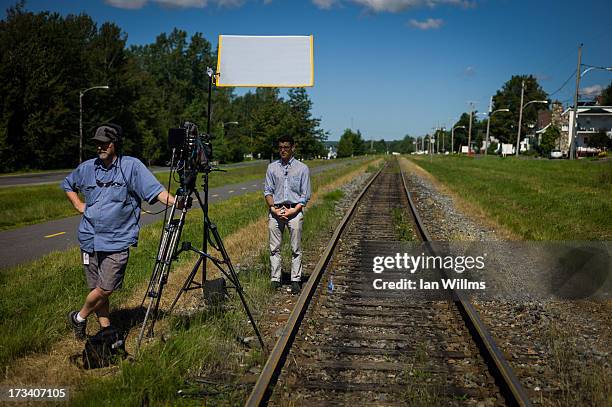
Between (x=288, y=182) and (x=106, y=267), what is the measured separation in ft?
8.97

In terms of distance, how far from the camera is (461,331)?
522 centimetres

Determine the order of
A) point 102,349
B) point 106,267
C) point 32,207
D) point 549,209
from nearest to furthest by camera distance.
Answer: point 106,267 → point 102,349 → point 549,209 → point 32,207

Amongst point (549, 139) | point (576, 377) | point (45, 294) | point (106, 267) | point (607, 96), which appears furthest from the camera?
point (607, 96)

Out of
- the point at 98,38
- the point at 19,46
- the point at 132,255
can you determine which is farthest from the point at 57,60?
the point at 132,255

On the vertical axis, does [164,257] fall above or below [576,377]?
above

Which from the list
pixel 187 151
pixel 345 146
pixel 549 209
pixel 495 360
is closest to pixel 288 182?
pixel 187 151

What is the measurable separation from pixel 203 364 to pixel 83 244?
4.83 ft

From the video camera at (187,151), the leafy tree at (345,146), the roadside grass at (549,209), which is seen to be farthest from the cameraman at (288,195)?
the leafy tree at (345,146)

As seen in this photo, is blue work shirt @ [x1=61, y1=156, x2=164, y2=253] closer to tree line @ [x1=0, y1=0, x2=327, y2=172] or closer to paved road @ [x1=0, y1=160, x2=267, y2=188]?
paved road @ [x1=0, y1=160, x2=267, y2=188]

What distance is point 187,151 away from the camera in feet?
15.0

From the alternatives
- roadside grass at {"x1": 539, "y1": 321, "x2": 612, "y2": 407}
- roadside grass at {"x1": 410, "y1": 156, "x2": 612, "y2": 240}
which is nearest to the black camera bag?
roadside grass at {"x1": 539, "y1": 321, "x2": 612, "y2": 407}

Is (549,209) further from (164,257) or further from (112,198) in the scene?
(112,198)

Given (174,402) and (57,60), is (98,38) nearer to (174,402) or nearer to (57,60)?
(57,60)

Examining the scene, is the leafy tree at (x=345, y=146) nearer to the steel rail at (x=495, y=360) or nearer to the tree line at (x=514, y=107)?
the tree line at (x=514, y=107)
